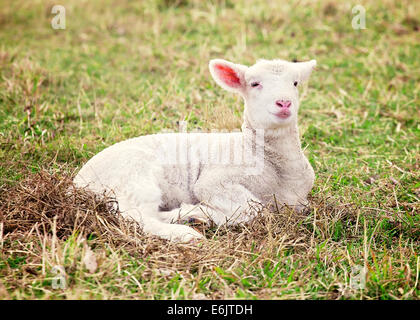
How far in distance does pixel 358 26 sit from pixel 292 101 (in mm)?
5236

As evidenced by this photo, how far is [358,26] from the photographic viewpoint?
7.95 metres

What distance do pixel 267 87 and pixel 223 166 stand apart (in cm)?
66

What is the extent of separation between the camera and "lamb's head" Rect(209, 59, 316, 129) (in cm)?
334

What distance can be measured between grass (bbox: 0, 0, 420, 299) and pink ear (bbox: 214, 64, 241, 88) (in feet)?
3.35

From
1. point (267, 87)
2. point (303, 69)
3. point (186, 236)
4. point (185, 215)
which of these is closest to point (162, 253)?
point (186, 236)

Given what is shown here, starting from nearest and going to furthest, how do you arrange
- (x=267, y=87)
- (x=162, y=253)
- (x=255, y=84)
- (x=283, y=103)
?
(x=162, y=253) < (x=283, y=103) < (x=267, y=87) < (x=255, y=84)

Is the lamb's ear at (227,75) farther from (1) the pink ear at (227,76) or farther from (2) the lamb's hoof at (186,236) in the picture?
(2) the lamb's hoof at (186,236)

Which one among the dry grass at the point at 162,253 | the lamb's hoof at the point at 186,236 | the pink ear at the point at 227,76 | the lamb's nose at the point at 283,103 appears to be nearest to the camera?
the dry grass at the point at 162,253

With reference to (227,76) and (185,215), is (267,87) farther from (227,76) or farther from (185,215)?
(185,215)

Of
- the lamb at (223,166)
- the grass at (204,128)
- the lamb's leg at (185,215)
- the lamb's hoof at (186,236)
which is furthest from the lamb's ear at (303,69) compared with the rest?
the lamb's hoof at (186,236)

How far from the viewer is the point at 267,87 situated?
11.2 ft

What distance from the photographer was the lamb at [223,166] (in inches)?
135

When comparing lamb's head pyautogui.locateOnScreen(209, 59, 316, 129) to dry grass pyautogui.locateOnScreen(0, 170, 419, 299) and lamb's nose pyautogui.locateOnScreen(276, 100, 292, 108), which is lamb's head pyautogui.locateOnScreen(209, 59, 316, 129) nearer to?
lamb's nose pyautogui.locateOnScreen(276, 100, 292, 108)
